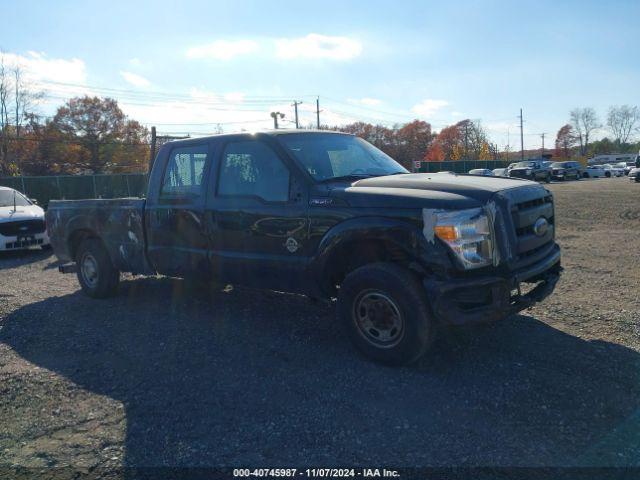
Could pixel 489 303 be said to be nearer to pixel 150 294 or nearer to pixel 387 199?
pixel 387 199

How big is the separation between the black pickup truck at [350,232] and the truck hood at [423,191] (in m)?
0.01

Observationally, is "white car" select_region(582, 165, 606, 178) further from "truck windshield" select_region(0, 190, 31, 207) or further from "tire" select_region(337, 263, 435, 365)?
"tire" select_region(337, 263, 435, 365)

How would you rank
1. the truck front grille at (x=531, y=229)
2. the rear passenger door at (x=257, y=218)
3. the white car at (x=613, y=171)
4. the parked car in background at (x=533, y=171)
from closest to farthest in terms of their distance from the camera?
the truck front grille at (x=531, y=229)
the rear passenger door at (x=257, y=218)
the parked car in background at (x=533, y=171)
the white car at (x=613, y=171)

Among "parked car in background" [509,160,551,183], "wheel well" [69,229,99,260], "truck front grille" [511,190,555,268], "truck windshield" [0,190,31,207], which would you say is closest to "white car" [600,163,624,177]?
"parked car in background" [509,160,551,183]

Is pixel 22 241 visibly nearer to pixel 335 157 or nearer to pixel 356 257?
pixel 335 157

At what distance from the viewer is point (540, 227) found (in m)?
4.54

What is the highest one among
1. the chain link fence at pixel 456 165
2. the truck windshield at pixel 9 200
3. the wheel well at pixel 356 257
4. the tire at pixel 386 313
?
the chain link fence at pixel 456 165

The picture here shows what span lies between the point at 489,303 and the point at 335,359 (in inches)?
54.8

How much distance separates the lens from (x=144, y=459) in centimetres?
321

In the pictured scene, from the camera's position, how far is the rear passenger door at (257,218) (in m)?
4.81

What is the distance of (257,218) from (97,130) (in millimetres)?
63408

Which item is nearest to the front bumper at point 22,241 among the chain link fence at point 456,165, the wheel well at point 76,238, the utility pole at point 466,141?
the wheel well at point 76,238

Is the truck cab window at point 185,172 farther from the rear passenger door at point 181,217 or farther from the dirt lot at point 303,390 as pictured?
the dirt lot at point 303,390

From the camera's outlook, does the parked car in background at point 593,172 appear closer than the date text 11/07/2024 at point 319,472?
No
